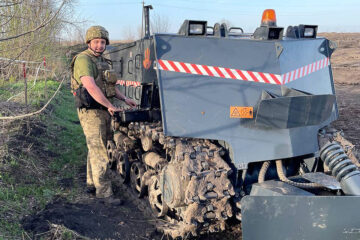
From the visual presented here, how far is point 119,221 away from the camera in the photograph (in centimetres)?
454

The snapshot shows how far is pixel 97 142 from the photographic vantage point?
5227mm

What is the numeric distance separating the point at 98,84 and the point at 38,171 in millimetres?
1873

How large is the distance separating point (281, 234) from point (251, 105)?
1.47 meters

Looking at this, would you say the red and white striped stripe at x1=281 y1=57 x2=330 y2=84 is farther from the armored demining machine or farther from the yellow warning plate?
the yellow warning plate

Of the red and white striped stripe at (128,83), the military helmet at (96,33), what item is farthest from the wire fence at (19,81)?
the red and white striped stripe at (128,83)

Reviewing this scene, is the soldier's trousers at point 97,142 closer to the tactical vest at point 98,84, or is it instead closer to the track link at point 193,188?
the tactical vest at point 98,84

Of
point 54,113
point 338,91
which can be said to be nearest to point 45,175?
point 54,113

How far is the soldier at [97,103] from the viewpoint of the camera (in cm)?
504

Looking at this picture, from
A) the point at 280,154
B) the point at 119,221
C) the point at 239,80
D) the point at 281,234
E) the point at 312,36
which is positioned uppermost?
the point at 312,36

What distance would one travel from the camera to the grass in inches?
176


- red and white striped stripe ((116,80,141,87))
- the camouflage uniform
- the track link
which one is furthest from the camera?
red and white striped stripe ((116,80,141,87))

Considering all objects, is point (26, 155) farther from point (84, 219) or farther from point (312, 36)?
point (312, 36)

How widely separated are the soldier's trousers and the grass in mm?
441

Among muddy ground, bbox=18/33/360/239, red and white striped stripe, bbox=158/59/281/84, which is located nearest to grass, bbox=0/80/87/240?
muddy ground, bbox=18/33/360/239
